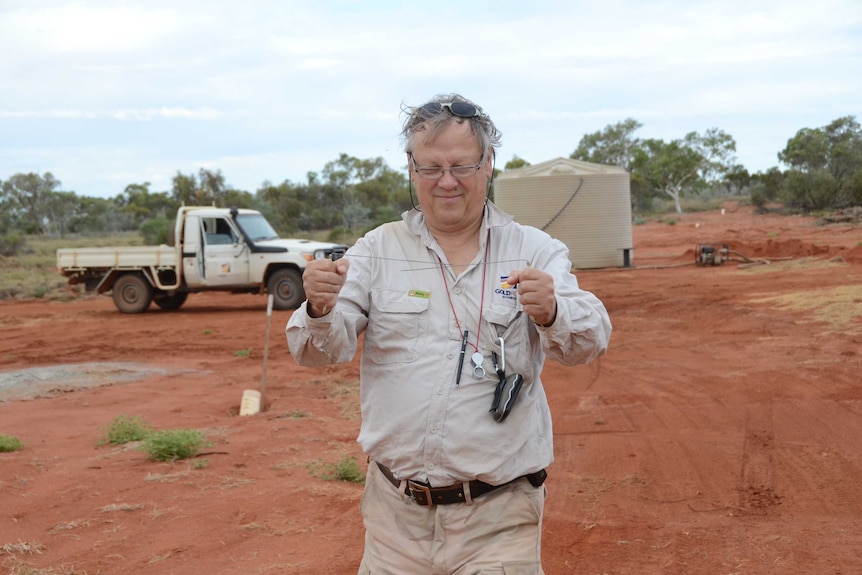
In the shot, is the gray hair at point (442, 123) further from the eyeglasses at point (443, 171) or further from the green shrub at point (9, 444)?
the green shrub at point (9, 444)

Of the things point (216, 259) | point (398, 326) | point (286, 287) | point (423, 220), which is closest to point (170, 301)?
point (216, 259)

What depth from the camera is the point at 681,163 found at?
200 feet

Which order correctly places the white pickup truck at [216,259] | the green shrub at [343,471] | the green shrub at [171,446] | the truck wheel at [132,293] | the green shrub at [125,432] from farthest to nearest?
the truck wheel at [132,293]
the white pickup truck at [216,259]
the green shrub at [125,432]
the green shrub at [171,446]
the green shrub at [343,471]

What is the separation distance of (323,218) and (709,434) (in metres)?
35.0

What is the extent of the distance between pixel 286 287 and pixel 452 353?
15.9 meters

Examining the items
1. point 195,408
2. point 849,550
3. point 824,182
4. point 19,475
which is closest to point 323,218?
point 824,182

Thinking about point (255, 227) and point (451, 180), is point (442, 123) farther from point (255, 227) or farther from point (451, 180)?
point (255, 227)

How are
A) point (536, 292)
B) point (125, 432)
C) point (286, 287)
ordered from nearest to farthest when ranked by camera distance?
point (536, 292)
point (125, 432)
point (286, 287)

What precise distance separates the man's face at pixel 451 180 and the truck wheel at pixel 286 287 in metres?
15.4

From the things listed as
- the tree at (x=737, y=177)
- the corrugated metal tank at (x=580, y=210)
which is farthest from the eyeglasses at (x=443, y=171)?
the tree at (x=737, y=177)

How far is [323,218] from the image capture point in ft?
135

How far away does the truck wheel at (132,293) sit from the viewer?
62.7ft

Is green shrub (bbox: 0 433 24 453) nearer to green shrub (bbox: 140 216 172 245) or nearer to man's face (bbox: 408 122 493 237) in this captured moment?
man's face (bbox: 408 122 493 237)

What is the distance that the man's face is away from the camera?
2828 mm
